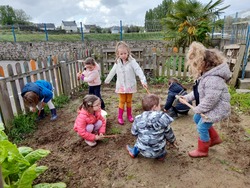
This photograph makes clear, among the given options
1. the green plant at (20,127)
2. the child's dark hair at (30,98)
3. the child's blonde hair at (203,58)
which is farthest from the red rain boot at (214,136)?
the green plant at (20,127)

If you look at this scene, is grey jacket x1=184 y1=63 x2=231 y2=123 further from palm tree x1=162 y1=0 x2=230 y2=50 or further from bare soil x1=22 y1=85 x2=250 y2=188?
palm tree x1=162 y1=0 x2=230 y2=50

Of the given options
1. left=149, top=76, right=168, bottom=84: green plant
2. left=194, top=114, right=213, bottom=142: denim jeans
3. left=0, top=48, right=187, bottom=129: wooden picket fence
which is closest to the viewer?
left=194, top=114, right=213, bottom=142: denim jeans

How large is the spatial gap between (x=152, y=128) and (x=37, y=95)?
227 cm

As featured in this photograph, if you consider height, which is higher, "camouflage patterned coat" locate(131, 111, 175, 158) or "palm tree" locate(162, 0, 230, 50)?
"palm tree" locate(162, 0, 230, 50)

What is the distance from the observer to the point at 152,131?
7.96ft

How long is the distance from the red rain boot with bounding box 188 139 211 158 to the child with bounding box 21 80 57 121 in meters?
2.71

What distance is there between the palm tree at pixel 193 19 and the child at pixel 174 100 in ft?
19.7

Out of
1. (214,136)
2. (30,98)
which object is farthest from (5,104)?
(214,136)

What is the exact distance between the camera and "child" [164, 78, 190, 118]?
3766 millimetres

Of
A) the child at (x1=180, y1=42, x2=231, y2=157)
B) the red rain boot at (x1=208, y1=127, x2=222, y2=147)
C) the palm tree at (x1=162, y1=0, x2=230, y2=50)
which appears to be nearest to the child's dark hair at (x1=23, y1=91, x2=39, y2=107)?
the child at (x1=180, y1=42, x2=231, y2=157)

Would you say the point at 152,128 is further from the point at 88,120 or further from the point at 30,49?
the point at 30,49

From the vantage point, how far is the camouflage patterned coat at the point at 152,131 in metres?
2.37

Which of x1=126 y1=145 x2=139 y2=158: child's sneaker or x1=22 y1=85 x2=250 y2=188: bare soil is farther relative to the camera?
x1=126 y1=145 x2=139 y2=158: child's sneaker

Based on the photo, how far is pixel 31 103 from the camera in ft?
11.3
